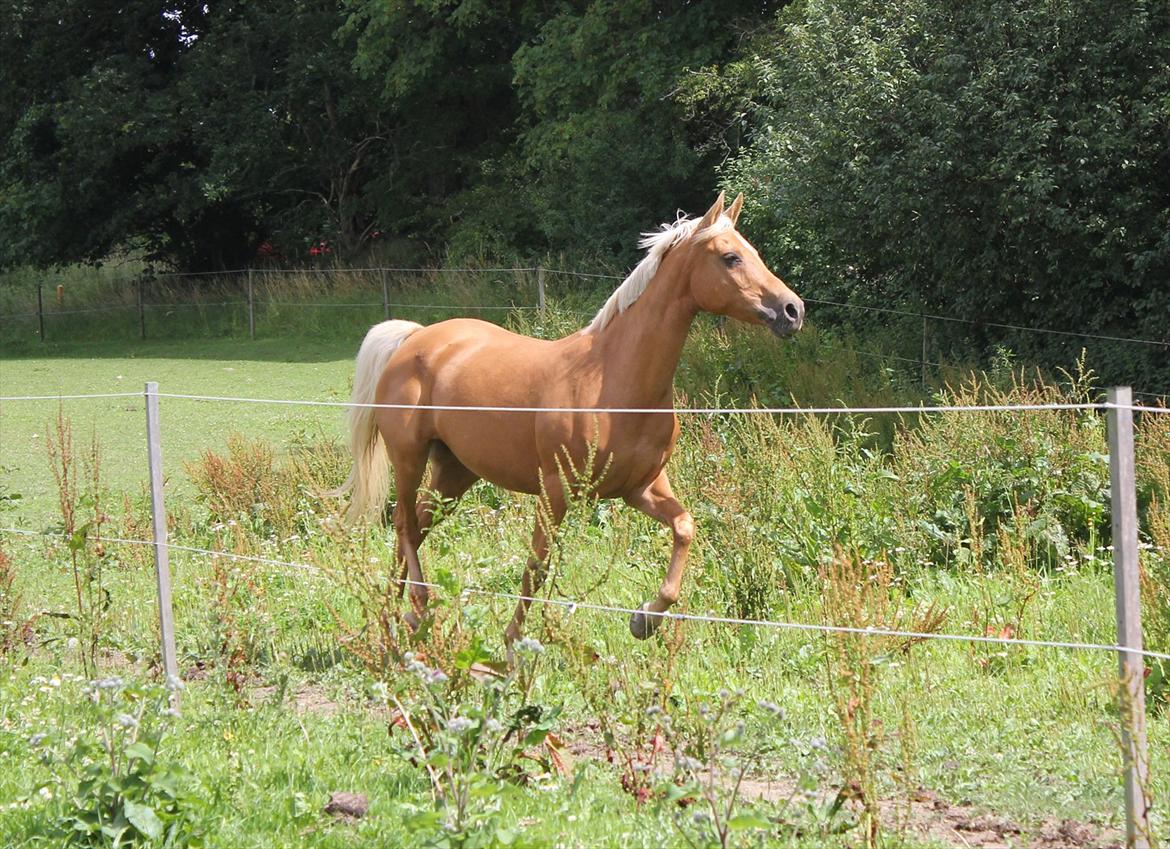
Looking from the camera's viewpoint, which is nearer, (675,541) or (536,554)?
(536,554)

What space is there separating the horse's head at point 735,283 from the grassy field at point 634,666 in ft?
4.08

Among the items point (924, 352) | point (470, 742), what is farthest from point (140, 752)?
point (924, 352)

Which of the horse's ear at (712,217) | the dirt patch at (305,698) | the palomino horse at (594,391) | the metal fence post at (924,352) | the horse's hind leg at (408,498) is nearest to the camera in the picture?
the dirt patch at (305,698)

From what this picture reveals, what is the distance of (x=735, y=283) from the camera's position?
6062 millimetres

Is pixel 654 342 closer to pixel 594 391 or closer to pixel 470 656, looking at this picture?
pixel 594 391

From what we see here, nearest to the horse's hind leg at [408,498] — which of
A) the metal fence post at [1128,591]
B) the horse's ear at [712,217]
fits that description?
the horse's ear at [712,217]

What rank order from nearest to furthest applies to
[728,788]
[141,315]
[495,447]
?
[728,788], [495,447], [141,315]

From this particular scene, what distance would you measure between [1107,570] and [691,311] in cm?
299

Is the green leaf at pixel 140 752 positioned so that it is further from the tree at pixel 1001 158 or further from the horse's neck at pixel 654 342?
the tree at pixel 1001 158

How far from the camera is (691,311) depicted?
6.29 m

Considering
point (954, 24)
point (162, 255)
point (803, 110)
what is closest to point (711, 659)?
point (954, 24)

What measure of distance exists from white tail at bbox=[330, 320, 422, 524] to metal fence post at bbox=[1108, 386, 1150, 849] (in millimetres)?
4948

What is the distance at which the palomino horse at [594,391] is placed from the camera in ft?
19.9

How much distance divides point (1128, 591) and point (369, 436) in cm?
511
